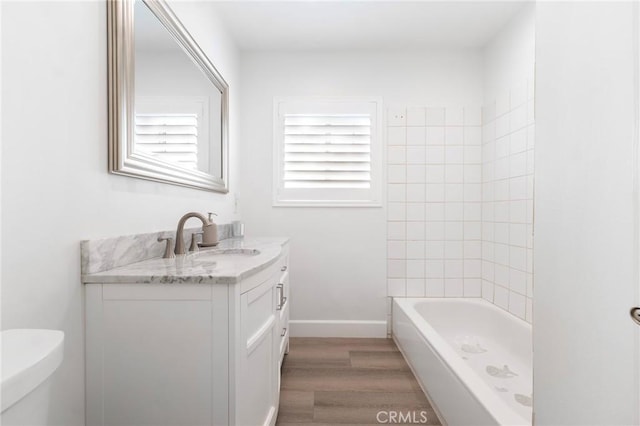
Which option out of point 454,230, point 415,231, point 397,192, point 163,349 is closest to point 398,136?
point 397,192

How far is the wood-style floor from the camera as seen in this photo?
170 cm

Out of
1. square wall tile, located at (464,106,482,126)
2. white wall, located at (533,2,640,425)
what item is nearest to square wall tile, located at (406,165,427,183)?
square wall tile, located at (464,106,482,126)

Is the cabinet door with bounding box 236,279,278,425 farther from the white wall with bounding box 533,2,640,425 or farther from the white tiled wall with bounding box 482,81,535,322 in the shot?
the white tiled wall with bounding box 482,81,535,322

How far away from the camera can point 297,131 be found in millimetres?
2785

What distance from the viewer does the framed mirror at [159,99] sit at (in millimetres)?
→ 1168

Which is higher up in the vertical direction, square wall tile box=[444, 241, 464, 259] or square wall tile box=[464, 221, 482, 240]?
square wall tile box=[464, 221, 482, 240]

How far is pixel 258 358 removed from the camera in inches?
48.3

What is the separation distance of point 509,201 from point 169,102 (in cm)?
229

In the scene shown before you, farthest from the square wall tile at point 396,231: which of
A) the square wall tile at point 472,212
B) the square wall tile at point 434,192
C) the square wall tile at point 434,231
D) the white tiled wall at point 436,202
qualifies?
the square wall tile at point 472,212

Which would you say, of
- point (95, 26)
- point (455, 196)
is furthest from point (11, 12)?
point (455, 196)

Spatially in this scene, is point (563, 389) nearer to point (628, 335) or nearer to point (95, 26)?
point (628, 335)

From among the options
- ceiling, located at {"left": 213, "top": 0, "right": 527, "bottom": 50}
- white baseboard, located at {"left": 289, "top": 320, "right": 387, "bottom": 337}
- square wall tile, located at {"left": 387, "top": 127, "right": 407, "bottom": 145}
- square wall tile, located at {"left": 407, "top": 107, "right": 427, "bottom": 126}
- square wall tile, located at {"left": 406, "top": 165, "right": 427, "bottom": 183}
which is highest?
ceiling, located at {"left": 213, "top": 0, "right": 527, "bottom": 50}

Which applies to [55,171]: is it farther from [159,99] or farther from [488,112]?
[488,112]

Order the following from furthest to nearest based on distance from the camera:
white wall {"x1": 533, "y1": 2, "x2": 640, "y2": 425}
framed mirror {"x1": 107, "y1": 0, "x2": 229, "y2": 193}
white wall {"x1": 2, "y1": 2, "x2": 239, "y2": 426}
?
framed mirror {"x1": 107, "y1": 0, "x2": 229, "y2": 193}, white wall {"x1": 2, "y1": 2, "x2": 239, "y2": 426}, white wall {"x1": 533, "y1": 2, "x2": 640, "y2": 425}
